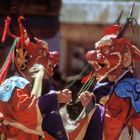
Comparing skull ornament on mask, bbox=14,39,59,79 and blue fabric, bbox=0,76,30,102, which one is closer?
blue fabric, bbox=0,76,30,102

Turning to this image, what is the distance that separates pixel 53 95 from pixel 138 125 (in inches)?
15.4

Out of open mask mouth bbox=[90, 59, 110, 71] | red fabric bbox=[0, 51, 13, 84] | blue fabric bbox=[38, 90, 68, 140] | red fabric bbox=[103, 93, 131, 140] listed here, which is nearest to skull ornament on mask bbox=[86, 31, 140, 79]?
open mask mouth bbox=[90, 59, 110, 71]

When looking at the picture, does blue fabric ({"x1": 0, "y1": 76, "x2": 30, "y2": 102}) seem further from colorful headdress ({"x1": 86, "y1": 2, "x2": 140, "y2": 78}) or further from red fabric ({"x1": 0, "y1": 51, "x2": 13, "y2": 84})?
colorful headdress ({"x1": 86, "y1": 2, "x2": 140, "y2": 78})

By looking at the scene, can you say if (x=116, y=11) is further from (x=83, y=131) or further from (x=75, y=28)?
(x=83, y=131)

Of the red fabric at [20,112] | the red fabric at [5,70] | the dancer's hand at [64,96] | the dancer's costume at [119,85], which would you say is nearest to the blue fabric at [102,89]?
the dancer's costume at [119,85]

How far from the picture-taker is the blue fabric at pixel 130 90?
2.77 meters

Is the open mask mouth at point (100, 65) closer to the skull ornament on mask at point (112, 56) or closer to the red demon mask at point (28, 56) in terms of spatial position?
the skull ornament on mask at point (112, 56)

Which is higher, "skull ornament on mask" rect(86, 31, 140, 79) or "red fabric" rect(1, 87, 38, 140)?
"skull ornament on mask" rect(86, 31, 140, 79)

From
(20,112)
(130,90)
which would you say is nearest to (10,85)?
(20,112)

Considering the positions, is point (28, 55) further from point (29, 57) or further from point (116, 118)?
point (116, 118)

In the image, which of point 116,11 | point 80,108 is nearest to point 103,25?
point 116,11

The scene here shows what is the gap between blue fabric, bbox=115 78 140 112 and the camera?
2.77 m

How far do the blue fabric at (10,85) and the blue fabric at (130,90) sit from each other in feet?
1.30

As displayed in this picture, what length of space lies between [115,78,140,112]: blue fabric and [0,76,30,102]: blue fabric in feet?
1.30
